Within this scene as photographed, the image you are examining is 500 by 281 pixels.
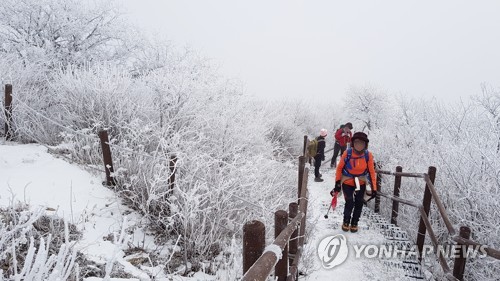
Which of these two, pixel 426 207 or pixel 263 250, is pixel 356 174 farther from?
pixel 263 250

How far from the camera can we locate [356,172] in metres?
4.91

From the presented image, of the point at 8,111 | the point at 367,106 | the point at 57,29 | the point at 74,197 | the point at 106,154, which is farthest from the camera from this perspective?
the point at 367,106

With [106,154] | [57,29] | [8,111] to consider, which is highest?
[57,29]

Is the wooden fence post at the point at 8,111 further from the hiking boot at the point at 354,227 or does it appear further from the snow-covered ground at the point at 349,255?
the hiking boot at the point at 354,227

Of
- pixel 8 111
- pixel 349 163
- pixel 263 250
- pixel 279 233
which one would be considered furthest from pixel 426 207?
pixel 8 111

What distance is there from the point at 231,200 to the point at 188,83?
433 centimetres

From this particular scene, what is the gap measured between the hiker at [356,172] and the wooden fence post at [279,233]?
9.40ft

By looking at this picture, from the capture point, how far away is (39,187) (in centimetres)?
428

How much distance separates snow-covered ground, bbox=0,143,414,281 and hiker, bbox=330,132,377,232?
30.6 inches

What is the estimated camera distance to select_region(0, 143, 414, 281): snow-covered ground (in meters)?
3.52

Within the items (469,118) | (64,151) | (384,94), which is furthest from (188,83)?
(384,94)

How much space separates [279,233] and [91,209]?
306cm

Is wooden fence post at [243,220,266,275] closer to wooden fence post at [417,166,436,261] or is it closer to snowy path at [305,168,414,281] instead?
snowy path at [305,168,414,281]

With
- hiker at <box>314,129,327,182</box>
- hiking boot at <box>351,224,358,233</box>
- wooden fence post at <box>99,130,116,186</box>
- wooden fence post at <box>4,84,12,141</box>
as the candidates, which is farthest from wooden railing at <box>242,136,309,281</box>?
hiker at <box>314,129,327,182</box>
